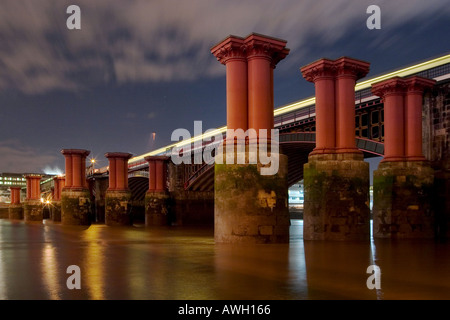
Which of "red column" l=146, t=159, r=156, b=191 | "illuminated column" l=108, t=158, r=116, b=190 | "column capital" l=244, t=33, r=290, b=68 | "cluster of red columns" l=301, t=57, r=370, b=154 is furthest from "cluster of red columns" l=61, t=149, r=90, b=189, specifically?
"column capital" l=244, t=33, r=290, b=68

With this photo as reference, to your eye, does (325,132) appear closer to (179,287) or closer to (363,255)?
(363,255)

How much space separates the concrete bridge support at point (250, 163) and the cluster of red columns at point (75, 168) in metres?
31.5

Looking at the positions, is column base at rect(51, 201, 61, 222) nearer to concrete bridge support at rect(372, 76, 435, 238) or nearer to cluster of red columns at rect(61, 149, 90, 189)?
cluster of red columns at rect(61, 149, 90, 189)

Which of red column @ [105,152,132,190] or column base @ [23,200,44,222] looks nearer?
red column @ [105,152,132,190]

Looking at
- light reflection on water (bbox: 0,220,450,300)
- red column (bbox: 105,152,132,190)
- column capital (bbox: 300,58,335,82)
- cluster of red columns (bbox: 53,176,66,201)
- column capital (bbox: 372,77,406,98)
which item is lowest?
light reflection on water (bbox: 0,220,450,300)

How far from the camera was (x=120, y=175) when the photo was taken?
163ft

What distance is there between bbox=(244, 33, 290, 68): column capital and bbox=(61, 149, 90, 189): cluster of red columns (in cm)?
3263

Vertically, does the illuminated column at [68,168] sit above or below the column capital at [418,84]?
below

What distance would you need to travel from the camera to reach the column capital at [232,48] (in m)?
19.6

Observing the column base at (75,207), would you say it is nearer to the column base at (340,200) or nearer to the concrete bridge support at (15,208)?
the column base at (340,200)

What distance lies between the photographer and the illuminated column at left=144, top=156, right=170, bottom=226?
170ft

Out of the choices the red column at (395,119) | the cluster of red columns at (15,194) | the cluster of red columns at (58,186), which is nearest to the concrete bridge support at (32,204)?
the cluster of red columns at (58,186)

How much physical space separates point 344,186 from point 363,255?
6.93 m
